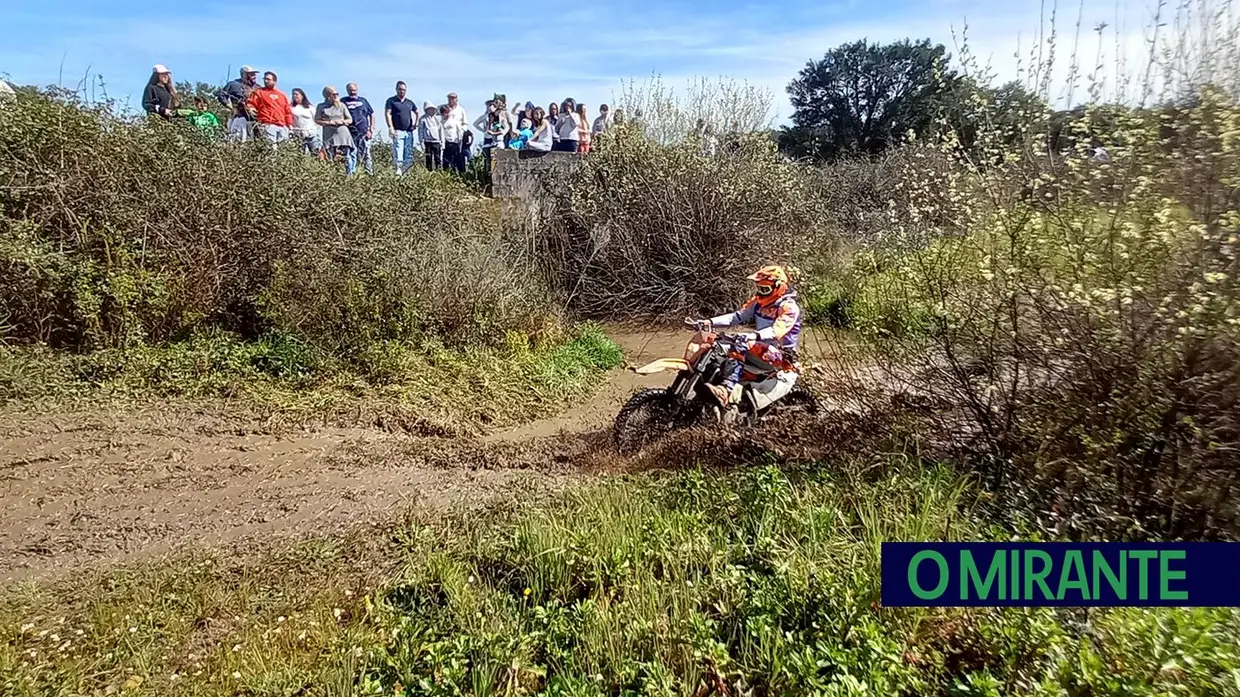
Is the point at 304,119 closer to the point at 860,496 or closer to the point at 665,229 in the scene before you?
the point at 665,229

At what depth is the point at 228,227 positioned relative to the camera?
9383 mm

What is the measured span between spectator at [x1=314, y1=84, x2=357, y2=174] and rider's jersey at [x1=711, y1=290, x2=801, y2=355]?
28.0 feet

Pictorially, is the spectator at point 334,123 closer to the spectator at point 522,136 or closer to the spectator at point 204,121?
the spectator at point 204,121

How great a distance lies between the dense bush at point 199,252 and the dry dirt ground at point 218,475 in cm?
174

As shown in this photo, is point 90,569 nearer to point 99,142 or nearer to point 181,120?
point 99,142

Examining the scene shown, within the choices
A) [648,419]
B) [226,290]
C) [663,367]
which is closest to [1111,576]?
[663,367]

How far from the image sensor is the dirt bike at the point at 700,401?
6582 mm

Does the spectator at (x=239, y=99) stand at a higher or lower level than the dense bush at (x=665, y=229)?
higher

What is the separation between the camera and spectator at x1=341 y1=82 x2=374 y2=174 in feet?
43.6

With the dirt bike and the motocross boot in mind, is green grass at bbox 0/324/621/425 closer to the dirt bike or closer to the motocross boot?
the dirt bike

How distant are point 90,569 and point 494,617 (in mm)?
2949

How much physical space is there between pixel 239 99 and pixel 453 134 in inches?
181

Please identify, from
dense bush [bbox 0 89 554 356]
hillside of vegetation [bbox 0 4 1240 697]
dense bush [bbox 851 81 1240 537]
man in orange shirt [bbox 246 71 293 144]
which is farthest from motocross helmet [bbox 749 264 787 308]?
man in orange shirt [bbox 246 71 293 144]

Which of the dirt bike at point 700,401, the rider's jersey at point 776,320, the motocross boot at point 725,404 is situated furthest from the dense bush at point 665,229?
the motocross boot at point 725,404
